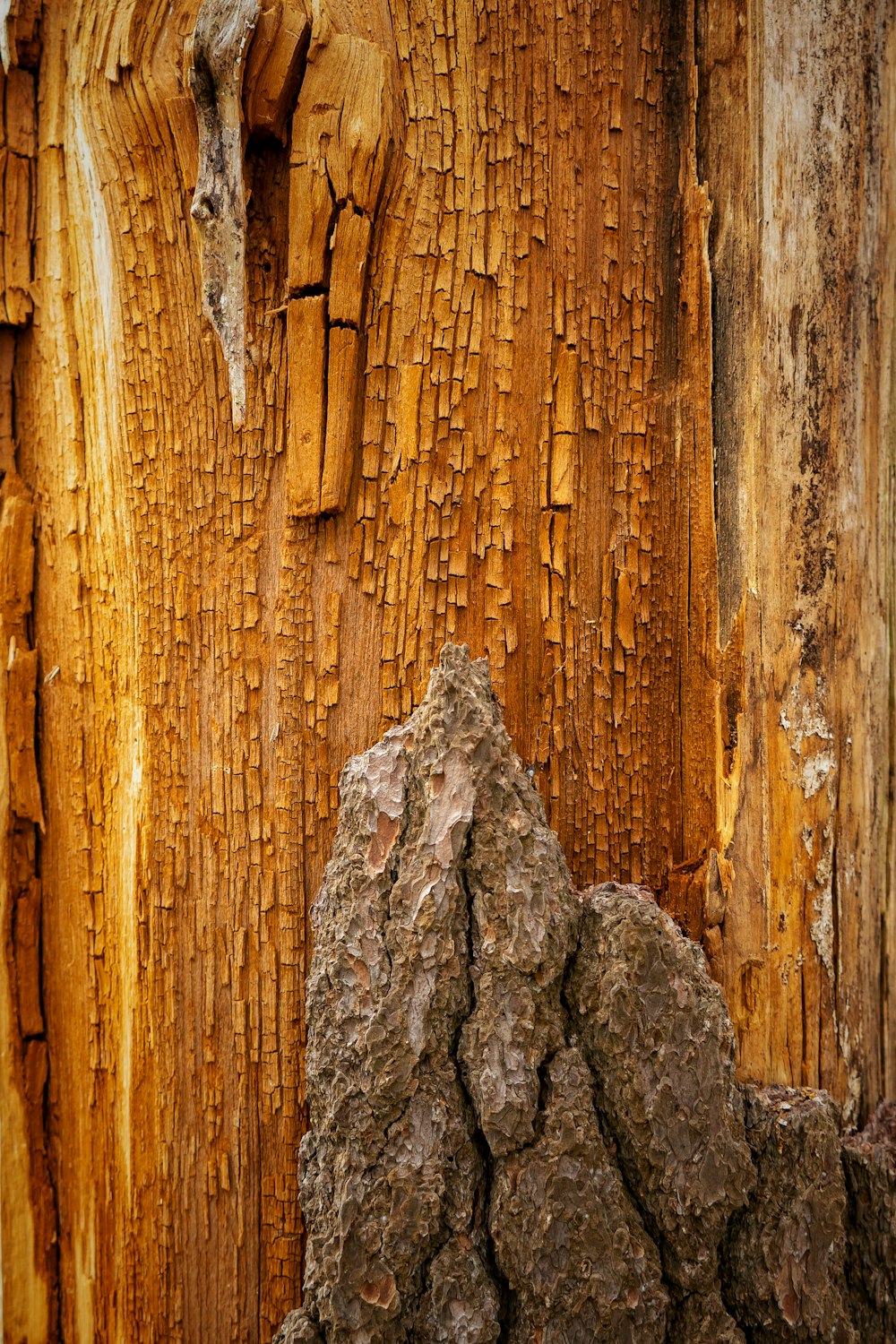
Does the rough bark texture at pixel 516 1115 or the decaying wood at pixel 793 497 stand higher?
the decaying wood at pixel 793 497

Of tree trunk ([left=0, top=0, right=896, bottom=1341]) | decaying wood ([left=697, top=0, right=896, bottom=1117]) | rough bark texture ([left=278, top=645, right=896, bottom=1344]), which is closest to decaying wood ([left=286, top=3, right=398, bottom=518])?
tree trunk ([left=0, top=0, right=896, bottom=1341])

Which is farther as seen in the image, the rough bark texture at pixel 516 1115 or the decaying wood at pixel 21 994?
the decaying wood at pixel 21 994

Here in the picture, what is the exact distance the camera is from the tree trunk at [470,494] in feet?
4.20

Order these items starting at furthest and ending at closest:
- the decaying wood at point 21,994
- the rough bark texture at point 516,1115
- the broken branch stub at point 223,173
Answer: the decaying wood at point 21,994
the broken branch stub at point 223,173
the rough bark texture at point 516,1115

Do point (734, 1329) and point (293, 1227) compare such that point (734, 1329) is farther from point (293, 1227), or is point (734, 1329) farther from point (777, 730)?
point (777, 730)

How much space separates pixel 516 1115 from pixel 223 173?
1482mm

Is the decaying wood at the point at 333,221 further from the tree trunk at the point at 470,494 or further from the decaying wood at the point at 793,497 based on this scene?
the decaying wood at the point at 793,497

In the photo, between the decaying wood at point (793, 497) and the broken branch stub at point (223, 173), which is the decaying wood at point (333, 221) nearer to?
the broken branch stub at point (223, 173)

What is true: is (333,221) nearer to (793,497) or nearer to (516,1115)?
(793,497)

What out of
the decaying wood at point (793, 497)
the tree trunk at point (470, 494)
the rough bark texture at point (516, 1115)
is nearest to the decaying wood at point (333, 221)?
the tree trunk at point (470, 494)

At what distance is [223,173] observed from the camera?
4.16 feet

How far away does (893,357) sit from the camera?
1.43 m

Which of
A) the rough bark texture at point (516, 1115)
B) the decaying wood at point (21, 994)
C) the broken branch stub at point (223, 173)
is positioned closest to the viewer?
the rough bark texture at point (516, 1115)

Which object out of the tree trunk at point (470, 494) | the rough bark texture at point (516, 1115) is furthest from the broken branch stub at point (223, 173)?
the rough bark texture at point (516, 1115)
